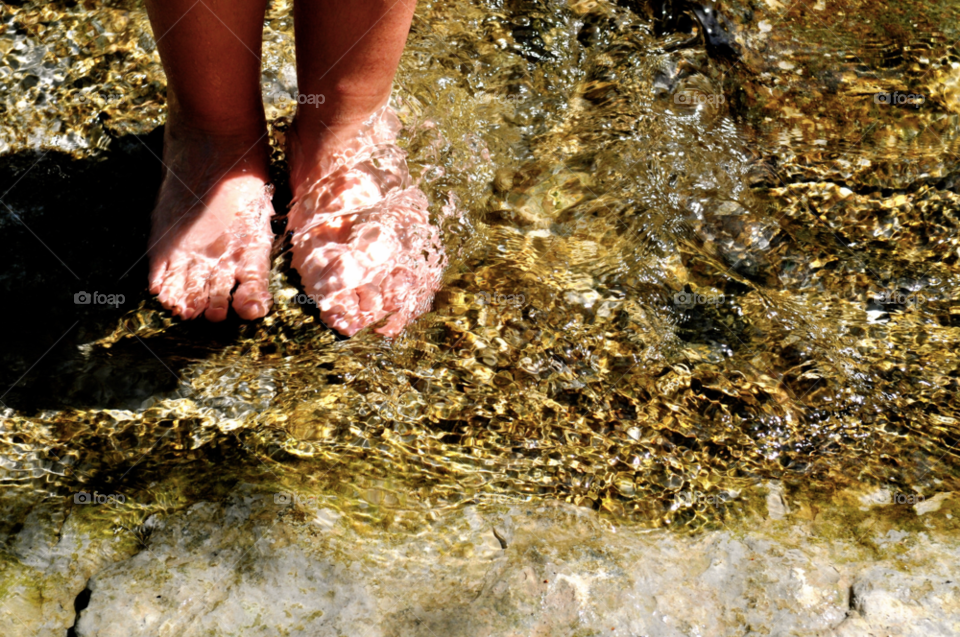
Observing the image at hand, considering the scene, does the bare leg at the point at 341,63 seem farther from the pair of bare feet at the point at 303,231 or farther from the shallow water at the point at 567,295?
the shallow water at the point at 567,295

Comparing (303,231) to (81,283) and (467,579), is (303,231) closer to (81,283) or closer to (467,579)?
(81,283)

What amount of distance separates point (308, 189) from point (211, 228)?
0.28m

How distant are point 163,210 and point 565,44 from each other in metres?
1.54

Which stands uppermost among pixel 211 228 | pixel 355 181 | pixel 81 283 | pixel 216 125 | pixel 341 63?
pixel 341 63

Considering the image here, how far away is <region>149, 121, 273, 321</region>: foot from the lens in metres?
2.01

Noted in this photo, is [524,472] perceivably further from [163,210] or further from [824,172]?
[824,172]

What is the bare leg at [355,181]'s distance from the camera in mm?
1923

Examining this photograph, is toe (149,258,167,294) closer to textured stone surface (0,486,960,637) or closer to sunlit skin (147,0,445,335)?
sunlit skin (147,0,445,335)

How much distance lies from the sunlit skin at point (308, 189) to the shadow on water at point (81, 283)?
0.11m

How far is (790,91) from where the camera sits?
2.75 meters

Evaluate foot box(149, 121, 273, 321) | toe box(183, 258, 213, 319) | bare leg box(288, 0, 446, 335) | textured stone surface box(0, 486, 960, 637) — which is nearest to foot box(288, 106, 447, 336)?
bare leg box(288, 0, 446, 335)

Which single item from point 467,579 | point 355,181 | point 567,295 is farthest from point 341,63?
point 467,579

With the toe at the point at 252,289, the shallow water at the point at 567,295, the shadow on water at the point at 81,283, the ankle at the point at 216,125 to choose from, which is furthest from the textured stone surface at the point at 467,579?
the ankle at the point at 216,125

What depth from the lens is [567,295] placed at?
2.14 meters
